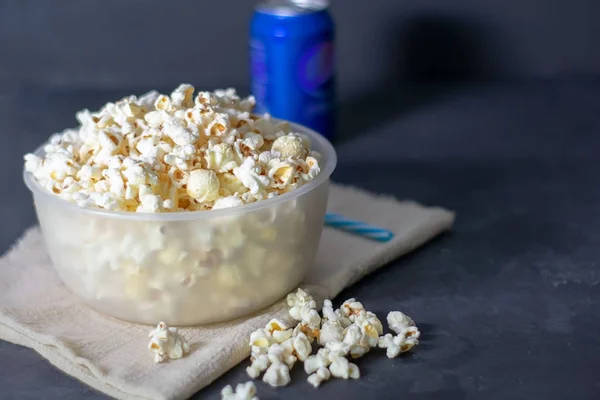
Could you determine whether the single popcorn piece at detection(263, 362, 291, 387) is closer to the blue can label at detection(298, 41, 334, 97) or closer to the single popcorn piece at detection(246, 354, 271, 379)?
the single popcorn piece at detection(246, 354, 271, 379)

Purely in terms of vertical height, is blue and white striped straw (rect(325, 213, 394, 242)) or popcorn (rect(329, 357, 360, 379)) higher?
popcorn (rect(329, 357, 360, 379))

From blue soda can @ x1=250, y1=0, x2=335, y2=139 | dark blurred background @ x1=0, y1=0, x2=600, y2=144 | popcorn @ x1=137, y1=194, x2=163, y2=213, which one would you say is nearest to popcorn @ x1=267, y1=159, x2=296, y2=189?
popcorn @ x1=137, y1=194, x2=163, y2=213

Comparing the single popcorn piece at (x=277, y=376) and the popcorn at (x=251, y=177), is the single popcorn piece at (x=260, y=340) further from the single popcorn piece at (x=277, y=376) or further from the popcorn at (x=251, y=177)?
the popcorn at (x=251, y=177)

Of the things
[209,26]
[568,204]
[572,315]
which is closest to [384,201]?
[568,204]

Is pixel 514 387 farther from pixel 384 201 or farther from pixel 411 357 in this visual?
pixel 384 201

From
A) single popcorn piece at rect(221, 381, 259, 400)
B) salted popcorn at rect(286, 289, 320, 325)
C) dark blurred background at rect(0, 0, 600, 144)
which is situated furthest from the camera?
dark blurred background at rect(0, 0, 600, 144)

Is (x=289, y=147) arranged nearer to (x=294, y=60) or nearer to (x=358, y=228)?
(x=358, y=228)

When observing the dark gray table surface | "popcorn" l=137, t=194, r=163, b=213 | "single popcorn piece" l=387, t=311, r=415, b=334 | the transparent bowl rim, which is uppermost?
"popcorn" l=137, t=194, r=163, b=213

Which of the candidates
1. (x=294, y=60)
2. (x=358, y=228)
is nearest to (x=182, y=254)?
(x=358, y=228)
